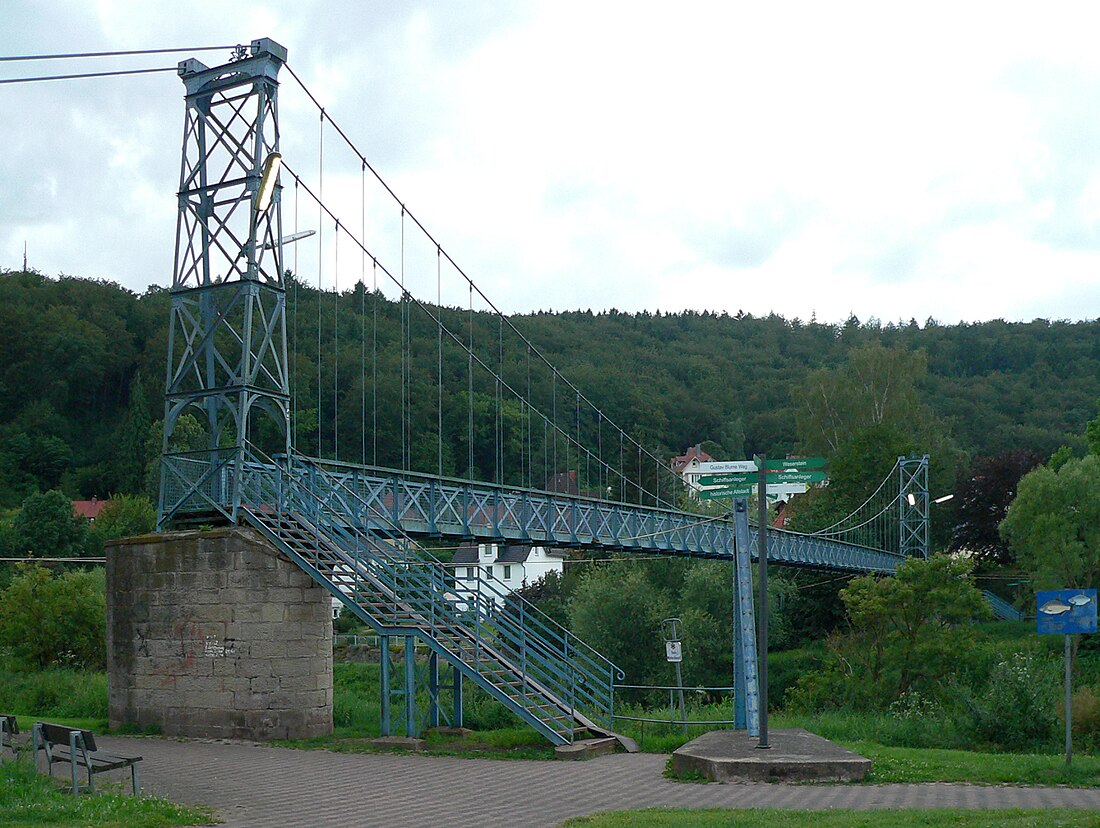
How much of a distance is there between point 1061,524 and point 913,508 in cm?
1856

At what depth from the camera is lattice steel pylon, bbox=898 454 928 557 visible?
6162 cm

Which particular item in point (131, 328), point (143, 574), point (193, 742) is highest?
point (131, 328)

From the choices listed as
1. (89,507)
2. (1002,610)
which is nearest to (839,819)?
(1002,610)

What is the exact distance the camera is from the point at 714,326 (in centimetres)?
11725

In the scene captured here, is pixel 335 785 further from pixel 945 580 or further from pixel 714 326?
pixel 714 326

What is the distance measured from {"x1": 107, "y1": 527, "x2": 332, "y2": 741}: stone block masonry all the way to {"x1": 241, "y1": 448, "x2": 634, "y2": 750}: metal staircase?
0.61m

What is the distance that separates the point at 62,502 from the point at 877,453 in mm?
42394

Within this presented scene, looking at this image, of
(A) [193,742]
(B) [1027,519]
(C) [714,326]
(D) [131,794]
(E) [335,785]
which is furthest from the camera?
(C) [714,326]

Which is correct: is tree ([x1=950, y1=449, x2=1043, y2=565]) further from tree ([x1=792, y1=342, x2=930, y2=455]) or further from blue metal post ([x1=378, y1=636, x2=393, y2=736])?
blue metal post ([x1=378, y1=636, x2=393, y2=736])

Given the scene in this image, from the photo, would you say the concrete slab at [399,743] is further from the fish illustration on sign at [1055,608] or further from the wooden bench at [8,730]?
the fish illustration on sign at [1055,608]

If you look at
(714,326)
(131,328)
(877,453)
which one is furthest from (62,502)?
(714,326)

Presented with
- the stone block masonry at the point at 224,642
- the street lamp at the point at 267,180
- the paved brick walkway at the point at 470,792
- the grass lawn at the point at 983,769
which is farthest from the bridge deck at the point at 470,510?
the grass lawn at the point at 983,769

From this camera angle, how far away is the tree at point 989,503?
55.0m

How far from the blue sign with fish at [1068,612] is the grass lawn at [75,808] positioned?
921 centimetres
